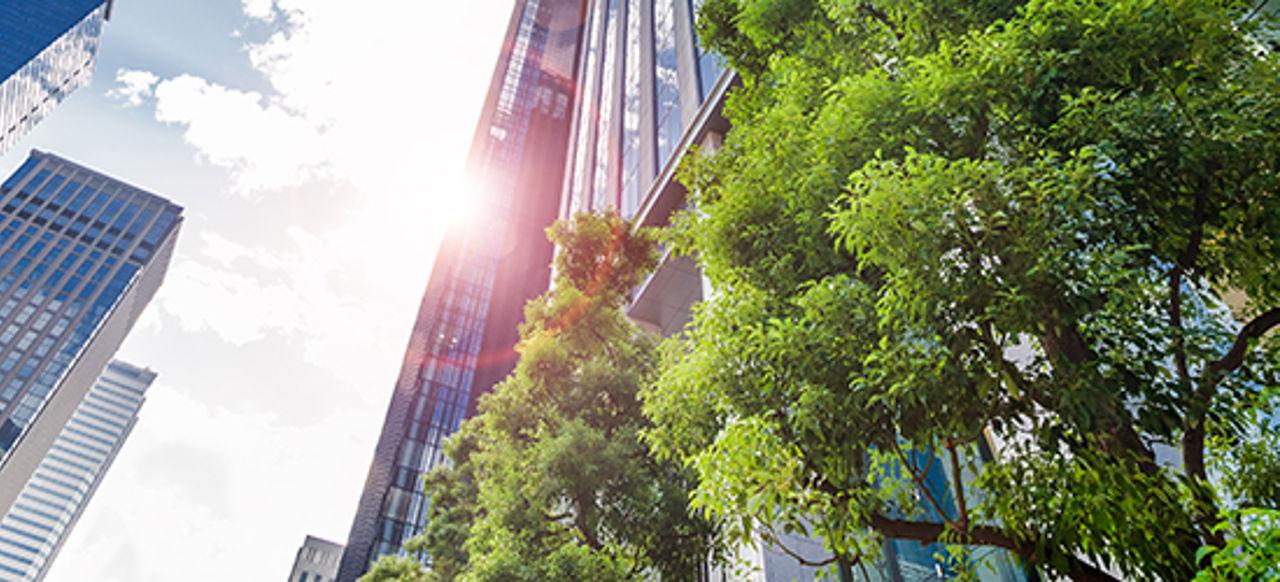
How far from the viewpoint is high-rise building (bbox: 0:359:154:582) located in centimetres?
13738

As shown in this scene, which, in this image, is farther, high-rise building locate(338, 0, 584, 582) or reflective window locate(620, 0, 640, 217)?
high-rise building locate(338, 0, 584, 582)

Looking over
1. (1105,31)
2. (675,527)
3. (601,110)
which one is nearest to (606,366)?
(675,527)

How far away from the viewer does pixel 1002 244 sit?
3.09m

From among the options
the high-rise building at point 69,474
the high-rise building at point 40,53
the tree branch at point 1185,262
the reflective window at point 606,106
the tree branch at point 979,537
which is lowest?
the tree branch at point 979,537

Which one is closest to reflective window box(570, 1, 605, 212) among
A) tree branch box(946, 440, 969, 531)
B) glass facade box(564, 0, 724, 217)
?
glass facade box(564, 0, 724, 217)

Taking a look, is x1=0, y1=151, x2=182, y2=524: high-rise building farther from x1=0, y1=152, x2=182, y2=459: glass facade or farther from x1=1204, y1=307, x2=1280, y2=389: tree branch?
x1=1204, y1=307, x2=1280, y2=389: tree branch

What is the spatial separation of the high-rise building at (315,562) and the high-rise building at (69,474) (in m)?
107

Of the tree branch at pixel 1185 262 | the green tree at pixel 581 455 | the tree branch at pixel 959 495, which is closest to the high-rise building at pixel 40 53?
the green tree at pixel 581 455

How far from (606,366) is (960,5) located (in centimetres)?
726

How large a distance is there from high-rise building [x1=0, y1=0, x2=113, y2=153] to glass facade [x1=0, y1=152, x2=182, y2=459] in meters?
12.4

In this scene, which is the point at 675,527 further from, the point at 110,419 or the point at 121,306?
the point at 110,419

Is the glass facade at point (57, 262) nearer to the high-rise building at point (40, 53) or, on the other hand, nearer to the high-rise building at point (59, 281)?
the high-rise building at point (59, 281)

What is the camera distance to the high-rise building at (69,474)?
137375 mm

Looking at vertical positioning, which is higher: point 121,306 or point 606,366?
point 121,306
